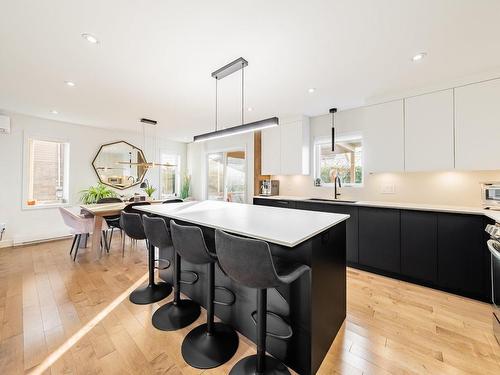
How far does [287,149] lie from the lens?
4301mm

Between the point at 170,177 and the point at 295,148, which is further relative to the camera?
the point at 170,177

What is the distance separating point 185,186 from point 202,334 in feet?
18.1

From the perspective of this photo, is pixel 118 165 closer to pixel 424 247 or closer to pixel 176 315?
pixel 176 315

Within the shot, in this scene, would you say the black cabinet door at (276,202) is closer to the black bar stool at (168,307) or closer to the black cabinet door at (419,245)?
the black cabinet door at (419,245)

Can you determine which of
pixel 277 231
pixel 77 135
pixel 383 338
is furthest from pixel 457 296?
pixel 77 135

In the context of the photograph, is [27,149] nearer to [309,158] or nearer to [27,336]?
[27,336]

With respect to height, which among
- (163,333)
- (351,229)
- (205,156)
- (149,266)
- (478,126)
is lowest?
(163,333)

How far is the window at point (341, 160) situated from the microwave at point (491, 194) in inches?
59.2

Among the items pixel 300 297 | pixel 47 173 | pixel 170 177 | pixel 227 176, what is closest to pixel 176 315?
pixel 300 297

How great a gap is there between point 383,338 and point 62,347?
2563mm

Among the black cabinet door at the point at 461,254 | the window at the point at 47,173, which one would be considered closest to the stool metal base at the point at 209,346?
the black cabinet door at the point at 461,254

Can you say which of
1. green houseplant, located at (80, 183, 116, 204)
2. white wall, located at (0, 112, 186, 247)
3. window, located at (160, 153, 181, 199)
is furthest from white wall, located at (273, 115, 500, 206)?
white wall, located at (0, 112, 186, 247)

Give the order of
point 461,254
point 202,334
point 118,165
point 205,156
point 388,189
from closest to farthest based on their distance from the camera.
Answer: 1. point 202,334
2. point 461,254
3. point 388,189
4. point 118,165
5. point 205,156

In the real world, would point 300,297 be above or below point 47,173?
below
